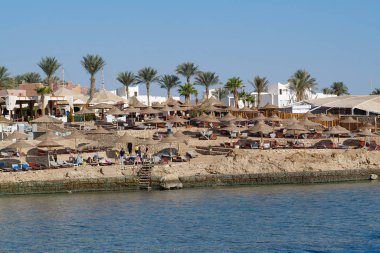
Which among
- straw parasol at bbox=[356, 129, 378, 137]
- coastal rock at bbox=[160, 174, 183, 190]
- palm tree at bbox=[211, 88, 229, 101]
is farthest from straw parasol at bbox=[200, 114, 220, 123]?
palm tree at bbox=[211, 88, 229, 101]

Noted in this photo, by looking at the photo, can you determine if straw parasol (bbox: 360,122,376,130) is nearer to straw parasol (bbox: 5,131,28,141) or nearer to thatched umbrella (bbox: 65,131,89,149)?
thatched umbrella (bbox: 65,131,89,149)

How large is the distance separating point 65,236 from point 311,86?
228 feet

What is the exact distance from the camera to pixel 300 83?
3802 inches

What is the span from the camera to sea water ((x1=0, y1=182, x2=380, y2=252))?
3191 cm

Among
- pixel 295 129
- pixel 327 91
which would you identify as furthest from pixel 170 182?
pixel 327 91

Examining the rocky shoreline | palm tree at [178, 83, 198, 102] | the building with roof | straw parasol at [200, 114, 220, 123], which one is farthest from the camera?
palm tree at [178, 83, 198, 102]

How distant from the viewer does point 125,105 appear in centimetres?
8212

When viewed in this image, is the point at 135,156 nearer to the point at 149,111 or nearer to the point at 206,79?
Result: the point at 149,111

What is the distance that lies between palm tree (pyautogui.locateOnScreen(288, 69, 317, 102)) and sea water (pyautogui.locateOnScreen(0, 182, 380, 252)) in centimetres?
4870

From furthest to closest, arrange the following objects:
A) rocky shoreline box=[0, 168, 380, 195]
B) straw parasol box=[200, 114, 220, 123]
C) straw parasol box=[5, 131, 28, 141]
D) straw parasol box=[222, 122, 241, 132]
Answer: straw parasol box=[200, 114, 220, 123]
straw parasol box=[222, 122, 241, 132]
straw parasol box=[5, 131, 28, 141]
rocky shoreline box=[0, 168, 380, 195]

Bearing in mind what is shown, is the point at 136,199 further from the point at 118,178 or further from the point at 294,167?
the point at 294,167

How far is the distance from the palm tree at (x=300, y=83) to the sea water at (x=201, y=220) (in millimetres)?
48702

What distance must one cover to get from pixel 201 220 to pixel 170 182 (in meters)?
10.9

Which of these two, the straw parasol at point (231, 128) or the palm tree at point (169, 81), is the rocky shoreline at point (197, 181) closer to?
the straw parasol at point (231, 128)
